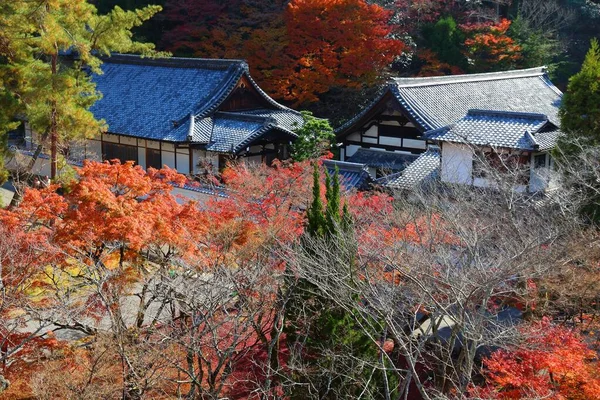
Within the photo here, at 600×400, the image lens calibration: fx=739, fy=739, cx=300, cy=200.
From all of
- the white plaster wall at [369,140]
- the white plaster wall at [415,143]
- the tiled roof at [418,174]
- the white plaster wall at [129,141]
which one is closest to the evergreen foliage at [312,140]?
the white plaster wall at [369,140]

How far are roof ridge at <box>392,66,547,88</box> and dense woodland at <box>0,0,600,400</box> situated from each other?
6.69m

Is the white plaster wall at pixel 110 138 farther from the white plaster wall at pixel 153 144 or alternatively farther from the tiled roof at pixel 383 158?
the tiled roof at pixel 383 158

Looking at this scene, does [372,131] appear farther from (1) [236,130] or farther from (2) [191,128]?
(2) [191,128]

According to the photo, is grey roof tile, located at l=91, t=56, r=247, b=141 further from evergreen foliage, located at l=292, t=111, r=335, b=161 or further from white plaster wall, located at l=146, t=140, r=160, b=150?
evergreen foliage, located at l=292, t=111, r=335, b=161

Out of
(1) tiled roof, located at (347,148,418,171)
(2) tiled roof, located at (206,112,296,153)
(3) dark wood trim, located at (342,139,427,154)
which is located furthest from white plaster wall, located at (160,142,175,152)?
(1) tiled roof, located at (347,148,418,171)

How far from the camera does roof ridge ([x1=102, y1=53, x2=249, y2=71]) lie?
96.3 feet

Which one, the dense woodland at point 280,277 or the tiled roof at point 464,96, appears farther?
the tiled roof at point 464,96

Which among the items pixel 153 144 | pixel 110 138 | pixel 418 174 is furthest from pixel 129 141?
pixel 418 174

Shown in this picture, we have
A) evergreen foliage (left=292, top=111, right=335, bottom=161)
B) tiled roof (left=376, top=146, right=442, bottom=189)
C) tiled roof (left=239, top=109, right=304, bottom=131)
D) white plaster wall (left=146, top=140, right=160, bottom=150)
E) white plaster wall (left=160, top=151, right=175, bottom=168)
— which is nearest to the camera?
tiled roof (left=376, top=146, right=442, bottom=189)

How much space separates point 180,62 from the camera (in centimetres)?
3067

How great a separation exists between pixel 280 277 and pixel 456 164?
9568mm

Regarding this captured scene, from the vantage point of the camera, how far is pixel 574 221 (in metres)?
15.0

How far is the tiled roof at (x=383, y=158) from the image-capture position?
2562cm

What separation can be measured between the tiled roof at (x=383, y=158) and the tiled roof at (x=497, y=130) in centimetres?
378
